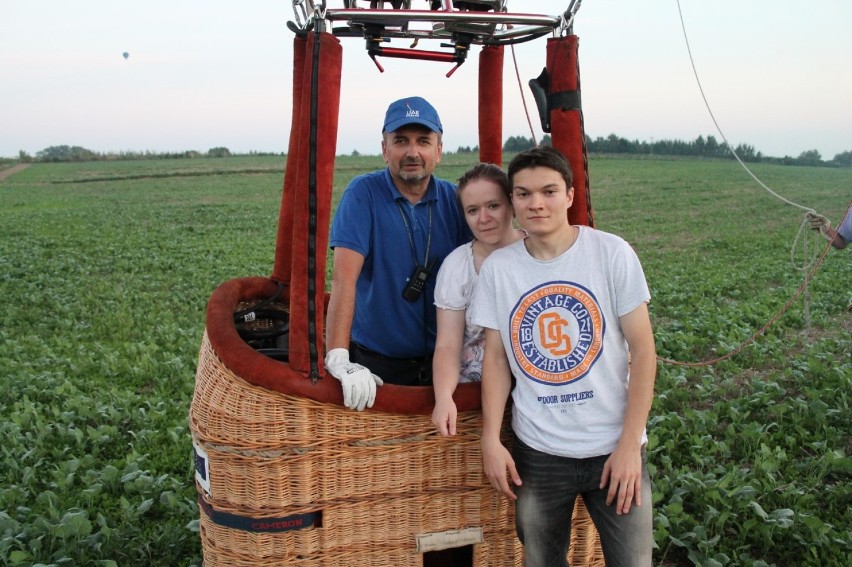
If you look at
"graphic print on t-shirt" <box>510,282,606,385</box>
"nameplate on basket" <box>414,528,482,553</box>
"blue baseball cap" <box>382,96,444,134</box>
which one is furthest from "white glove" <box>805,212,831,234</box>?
"nameplate on basket" <box>414,528,482,553</box>

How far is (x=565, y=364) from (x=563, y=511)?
0.58 m

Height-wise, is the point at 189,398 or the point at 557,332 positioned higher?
the point at 557,332

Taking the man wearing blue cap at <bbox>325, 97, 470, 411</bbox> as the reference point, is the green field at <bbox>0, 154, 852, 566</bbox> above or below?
below

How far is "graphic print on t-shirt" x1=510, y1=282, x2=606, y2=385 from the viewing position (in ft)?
8.10

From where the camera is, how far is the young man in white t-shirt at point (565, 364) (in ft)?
8.00

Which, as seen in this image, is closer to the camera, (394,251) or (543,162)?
(543,162)

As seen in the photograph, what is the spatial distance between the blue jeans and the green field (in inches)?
45.8

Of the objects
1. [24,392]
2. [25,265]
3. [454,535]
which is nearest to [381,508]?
[454,535]

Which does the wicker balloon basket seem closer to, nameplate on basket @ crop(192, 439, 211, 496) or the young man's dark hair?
nameplate on basket @ crop(192, 439, 211, 496)

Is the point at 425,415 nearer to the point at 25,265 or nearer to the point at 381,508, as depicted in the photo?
the point at 381,508

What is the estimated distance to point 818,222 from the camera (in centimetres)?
548

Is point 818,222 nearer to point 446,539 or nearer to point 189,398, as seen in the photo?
point 446,539

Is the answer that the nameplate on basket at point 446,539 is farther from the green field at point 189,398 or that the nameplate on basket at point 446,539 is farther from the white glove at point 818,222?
the white glove at point 818,222

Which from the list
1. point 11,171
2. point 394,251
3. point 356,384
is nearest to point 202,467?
point 356,384
